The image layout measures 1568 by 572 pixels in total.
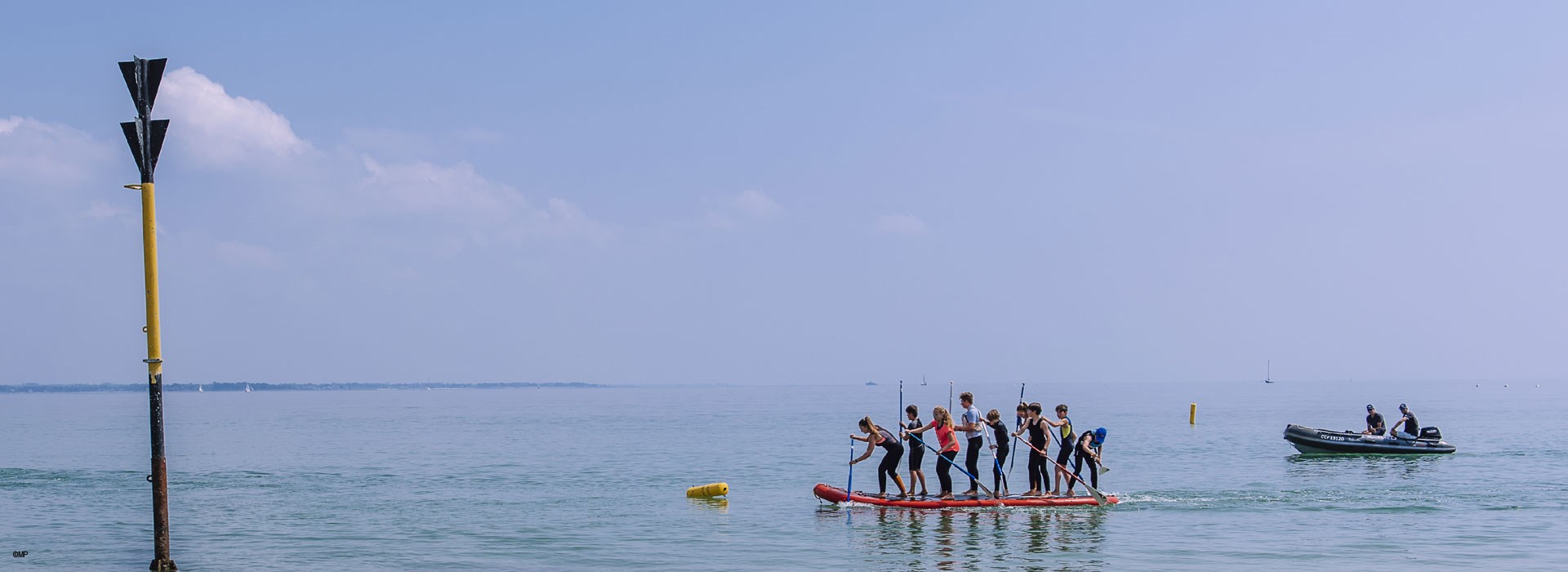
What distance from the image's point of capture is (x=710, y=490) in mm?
27438

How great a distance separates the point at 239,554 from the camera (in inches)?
786

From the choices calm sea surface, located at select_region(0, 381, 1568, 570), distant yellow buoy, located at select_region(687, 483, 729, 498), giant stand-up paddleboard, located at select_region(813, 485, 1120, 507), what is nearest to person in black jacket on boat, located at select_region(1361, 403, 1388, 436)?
calm sea surface, located at select_region(0, 381, 1568, 570)

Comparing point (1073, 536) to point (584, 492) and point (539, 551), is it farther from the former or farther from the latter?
point (584, 492)

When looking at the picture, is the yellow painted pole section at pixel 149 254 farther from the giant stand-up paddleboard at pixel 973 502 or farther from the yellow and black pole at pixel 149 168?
the giant stand-up paddleboard at pixel 973 502

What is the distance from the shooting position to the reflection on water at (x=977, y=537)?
18094mm

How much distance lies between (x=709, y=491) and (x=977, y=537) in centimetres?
854

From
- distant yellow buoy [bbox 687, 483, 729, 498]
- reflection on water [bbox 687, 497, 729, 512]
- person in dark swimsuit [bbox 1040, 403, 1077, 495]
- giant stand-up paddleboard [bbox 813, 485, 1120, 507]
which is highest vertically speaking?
person in dark swimsuit [bbox 1040, 403, 1077, 495]

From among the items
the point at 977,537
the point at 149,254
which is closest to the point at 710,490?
the point at 977,537

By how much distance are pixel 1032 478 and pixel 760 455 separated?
21.9 meters

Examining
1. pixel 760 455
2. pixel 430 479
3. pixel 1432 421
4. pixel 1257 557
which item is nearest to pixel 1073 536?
pixel 1257 557

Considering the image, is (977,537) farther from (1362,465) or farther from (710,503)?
(1362,465)

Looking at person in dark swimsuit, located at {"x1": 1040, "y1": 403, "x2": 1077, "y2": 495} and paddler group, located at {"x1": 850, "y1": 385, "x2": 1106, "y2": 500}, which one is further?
person in dark swimsuit, located at {"x1": 1040, "y1": 403, "x2": 1077, "y2": 495}

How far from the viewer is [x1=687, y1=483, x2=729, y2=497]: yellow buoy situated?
27.0 m

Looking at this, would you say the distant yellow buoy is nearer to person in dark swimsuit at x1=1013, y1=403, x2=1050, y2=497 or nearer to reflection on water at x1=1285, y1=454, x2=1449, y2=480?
person in dark swimsuit at x1=1013, y1=403, x2=1050, y2=497
